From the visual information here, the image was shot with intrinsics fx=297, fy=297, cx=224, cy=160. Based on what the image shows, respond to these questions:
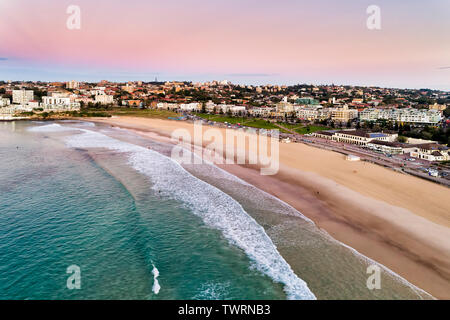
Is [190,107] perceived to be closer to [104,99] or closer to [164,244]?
[104,99]

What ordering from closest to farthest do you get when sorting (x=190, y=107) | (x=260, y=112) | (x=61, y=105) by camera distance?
(x=260, y=112) → (x=61, y=105) → (x=190, y=107)

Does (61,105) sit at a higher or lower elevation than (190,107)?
lower

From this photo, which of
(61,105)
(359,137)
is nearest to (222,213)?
(359,137)

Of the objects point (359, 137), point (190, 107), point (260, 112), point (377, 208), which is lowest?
point (377, 208)

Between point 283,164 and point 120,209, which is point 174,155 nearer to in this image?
point 283,164

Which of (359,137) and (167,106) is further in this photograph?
(167,106)

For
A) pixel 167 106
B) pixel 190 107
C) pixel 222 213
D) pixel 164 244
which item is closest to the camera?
pixel 164 244

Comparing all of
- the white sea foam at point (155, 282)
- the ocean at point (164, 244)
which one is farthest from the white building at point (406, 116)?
the white sea foam at point (155, 282)
